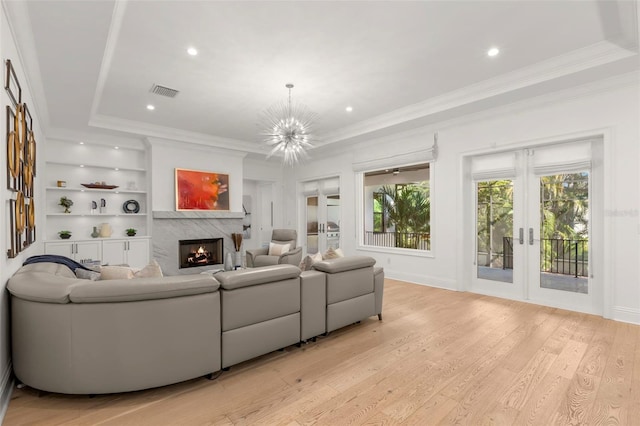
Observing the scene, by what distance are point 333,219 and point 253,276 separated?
571 cm

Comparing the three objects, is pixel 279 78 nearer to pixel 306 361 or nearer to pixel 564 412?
pixel 306 361

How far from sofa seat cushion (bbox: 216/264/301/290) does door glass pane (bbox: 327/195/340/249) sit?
5288 millimetres

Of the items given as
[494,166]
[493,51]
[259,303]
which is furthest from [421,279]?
[259,303]

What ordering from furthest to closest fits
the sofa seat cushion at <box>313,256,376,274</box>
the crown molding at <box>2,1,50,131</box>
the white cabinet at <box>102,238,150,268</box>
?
the white cabinet at <box>102,238,150,268</box>, the sofa seat cushion at <box>313,256,376,274</box>, the crown molding at <box>2,1,50,131</box>

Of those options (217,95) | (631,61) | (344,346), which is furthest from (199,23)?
(631,61)

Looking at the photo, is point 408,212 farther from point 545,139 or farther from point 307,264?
point 307,264

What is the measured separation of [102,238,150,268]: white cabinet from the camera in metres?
5.95

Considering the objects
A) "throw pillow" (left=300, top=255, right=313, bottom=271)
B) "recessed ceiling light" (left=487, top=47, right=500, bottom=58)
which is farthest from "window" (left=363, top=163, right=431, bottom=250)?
"throw pillow" (left=300, top=255, right=313, bottom=271)

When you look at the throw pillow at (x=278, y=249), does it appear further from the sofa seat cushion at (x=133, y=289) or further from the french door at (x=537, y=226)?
the sofa seat cushion at (x=133, y=289)

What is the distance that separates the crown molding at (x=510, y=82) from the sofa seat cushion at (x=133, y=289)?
433 centimetres

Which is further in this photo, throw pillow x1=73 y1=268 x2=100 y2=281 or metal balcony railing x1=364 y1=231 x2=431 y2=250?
metal balcony railing x1=364 y1=231 x2=431 y2=250

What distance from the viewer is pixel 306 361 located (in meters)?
2.78

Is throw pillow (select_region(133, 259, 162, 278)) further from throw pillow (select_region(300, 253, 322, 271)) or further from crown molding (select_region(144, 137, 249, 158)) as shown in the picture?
crown molding (select_region(144, 137, 249, 158))

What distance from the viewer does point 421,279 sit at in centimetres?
587
